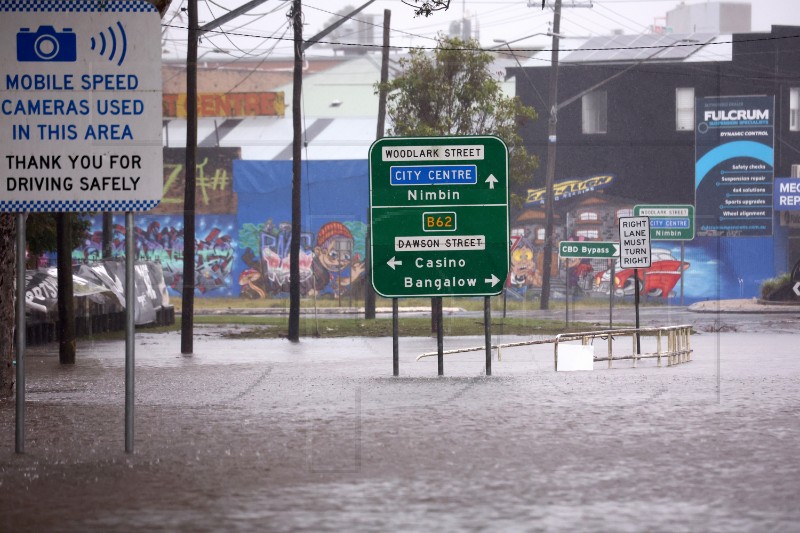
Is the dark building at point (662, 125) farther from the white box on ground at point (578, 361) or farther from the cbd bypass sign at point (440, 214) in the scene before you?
the cbd bypass sign at point (440, 214)

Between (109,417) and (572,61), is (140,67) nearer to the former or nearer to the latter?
(109,417)

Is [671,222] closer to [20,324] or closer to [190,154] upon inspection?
[190,154]

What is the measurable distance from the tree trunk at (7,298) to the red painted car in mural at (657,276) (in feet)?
140

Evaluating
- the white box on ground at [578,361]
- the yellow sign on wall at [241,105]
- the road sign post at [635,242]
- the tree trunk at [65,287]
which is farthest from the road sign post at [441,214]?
the yellow sign on wall at [241,105]

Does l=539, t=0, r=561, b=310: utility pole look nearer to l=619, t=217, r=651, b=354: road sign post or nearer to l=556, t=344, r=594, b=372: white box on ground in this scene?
l=619, t=217, r=651, b=354: road sign post

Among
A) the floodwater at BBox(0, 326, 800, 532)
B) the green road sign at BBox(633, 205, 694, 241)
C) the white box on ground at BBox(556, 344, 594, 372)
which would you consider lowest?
the white box on ground at BBox(556, 344, 594, 372)

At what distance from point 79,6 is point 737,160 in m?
50.0

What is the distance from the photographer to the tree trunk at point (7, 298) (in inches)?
566

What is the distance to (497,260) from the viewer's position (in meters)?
18.1

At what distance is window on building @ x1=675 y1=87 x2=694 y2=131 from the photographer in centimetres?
5697

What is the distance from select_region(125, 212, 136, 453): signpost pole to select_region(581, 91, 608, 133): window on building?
159 feet

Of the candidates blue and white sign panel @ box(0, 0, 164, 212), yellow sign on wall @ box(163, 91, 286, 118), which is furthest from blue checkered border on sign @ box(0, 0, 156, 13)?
yellow sign on wall @ box(163, 91, 286, 118)

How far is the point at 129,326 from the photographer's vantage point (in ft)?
31.3

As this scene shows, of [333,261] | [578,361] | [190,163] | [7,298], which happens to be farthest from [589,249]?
[7,298]
